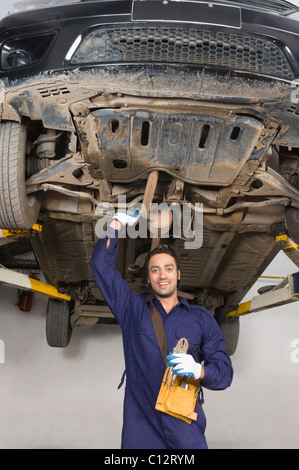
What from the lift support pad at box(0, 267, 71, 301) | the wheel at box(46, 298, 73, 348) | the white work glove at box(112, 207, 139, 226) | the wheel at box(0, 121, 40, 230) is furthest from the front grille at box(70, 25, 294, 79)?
the wheel at box(46, 298, 73, 348)

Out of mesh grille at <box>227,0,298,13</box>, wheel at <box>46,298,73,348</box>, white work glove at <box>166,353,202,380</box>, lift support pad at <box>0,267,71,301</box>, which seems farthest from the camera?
wheel at <box>46,298,73,348</box>

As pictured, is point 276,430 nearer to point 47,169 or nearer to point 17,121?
point 47,169

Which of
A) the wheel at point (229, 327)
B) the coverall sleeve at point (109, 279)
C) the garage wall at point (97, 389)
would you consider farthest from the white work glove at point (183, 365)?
the garage wall at point (97, 389)

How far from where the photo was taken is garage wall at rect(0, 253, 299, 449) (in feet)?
14.7

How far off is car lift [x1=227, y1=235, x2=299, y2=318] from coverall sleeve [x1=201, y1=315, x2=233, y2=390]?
2.86 ft

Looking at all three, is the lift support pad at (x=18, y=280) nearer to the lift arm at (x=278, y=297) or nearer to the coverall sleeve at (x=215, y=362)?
the lift arm at (x=278, y=297)

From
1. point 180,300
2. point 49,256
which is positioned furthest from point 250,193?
point 49,256

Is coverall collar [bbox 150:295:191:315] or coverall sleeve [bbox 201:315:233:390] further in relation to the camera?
coverall collar [bbox 150:295:191:315]

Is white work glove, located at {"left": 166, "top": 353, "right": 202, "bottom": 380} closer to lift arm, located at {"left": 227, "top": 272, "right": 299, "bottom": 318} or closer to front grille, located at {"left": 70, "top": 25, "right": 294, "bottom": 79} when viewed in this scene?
front grille, located at {"left": 70, "top": 25, "right": 294, "bottom": 79}

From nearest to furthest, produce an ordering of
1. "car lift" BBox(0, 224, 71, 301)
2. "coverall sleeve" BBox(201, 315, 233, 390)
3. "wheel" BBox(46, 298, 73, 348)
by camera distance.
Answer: "coverall sleeve" BBox(201, 315, 233, 390)
"car lift" BBox(0, 224, 71, 301)
"wheel" BBox(46, 298, 73, 348)

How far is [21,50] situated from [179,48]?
733mm

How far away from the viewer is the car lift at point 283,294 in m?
2.96

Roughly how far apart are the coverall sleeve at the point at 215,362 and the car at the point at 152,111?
76cm

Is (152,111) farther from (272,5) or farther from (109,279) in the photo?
(272,5)
